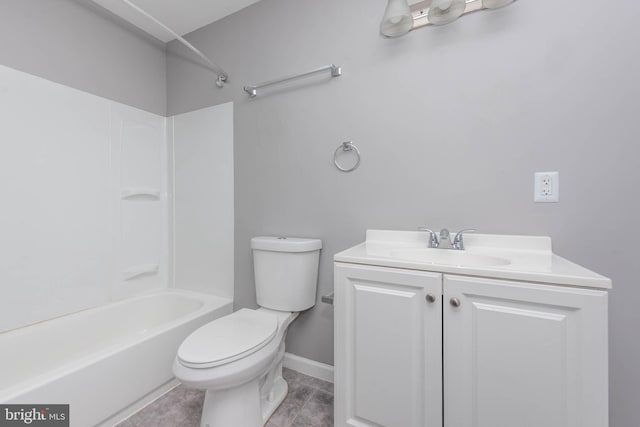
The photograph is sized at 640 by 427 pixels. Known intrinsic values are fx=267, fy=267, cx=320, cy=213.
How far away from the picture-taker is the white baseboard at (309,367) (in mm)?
1528

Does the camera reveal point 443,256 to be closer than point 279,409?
Yes

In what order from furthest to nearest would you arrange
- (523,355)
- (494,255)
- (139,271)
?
1. (139,271)
2. (494,255)
3. (523,355)

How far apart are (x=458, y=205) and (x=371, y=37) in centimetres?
96

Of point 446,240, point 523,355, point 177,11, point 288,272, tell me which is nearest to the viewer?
point 523,355

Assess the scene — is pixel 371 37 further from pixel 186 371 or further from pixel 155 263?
pixel 155 263

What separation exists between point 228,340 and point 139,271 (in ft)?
3.94

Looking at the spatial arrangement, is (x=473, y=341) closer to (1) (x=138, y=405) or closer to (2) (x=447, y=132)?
(2) (x=447, y=132)

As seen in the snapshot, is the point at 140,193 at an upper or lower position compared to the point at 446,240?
upper

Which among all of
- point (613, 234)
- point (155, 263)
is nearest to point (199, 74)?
point (155, 263)

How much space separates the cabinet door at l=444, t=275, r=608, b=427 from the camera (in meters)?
0.69

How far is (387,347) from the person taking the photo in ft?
3.03

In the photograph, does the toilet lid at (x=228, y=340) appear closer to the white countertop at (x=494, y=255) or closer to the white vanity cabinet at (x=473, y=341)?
the white vanity cabinet at (x=473, y=341)

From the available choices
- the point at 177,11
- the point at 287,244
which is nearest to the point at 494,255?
the point at 287,244

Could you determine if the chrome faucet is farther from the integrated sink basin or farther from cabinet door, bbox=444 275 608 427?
cabinet door, bbox=444 275 608 427
